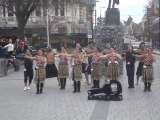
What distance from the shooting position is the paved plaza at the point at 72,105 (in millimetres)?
12203

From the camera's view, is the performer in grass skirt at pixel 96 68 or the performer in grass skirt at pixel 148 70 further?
the performer in grass skirt at pixel 96 68

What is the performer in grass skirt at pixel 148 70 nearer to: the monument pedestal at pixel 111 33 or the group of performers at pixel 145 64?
the group of performers at pixel 145 64

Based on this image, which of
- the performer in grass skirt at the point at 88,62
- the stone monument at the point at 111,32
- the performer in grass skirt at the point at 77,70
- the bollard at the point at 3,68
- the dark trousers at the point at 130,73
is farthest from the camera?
the stone monument at the point at 111,32

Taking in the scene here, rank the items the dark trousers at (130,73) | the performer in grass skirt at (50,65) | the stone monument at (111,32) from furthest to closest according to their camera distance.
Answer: the stone monument at (111,32)
the performer in grass skirt at (50,65)
the dark trousers at (130,73)

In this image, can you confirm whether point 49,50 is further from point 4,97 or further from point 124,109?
point 124,109

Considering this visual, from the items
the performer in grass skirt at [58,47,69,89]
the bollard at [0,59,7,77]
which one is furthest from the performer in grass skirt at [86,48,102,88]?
the bollard at [0,59,7,77]

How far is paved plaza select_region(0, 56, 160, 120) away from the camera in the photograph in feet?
40.0

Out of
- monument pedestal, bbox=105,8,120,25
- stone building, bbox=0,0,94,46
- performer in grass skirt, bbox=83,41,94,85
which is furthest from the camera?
stone building, bbox=0,0,94,46

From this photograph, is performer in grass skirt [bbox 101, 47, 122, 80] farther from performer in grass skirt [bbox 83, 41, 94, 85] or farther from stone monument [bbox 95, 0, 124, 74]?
stone monument [bbox 95, 0, 124, 74]

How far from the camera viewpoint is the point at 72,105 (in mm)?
14078

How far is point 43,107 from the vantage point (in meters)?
13.8

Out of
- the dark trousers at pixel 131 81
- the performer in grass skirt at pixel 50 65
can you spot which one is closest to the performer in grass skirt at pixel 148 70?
the dark trousers at pixel 131 81

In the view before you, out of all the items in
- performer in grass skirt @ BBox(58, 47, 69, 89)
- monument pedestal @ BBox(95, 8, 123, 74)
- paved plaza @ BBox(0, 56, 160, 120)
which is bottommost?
paved plaza @ BBox(0, 56, 160, 120)

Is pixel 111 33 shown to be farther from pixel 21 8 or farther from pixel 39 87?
A: pixel 21 8
